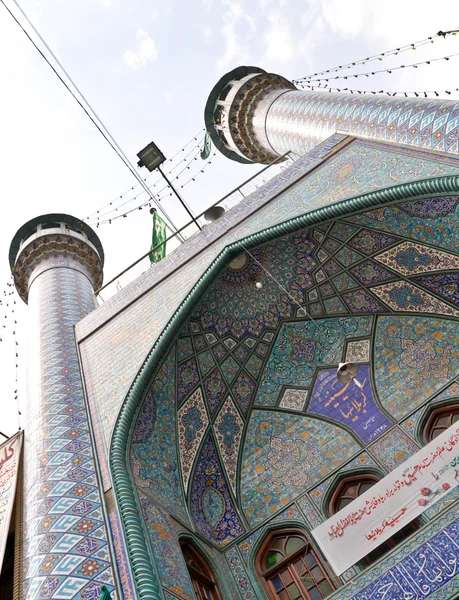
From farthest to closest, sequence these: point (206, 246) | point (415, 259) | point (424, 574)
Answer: point (206, 246) < point (415, 259) < point (424, 574)

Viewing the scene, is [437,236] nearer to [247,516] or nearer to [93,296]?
[247,516]

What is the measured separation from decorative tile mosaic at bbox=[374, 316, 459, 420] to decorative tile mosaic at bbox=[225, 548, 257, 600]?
67.9 inches

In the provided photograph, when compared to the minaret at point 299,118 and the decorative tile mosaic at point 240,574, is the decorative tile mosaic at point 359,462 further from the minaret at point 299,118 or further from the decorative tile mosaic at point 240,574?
the minaret at point 299,118

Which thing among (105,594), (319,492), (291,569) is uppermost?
(319,492)

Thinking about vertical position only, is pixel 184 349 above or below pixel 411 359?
above

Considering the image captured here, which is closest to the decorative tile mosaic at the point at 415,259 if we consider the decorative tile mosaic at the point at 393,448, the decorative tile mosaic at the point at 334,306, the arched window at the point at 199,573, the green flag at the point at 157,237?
the decorative tile mosaic at the point at 334,306

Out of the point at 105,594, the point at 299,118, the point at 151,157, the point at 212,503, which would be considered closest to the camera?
the point at 105,594

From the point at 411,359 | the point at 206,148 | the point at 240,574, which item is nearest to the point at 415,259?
the point at 411,359

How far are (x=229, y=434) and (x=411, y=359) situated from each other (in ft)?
5.79

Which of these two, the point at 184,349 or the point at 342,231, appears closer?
the point at 342,231

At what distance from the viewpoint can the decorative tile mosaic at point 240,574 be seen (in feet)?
14.5

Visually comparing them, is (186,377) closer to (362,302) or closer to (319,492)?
(319,492)

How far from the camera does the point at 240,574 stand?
4574 mm

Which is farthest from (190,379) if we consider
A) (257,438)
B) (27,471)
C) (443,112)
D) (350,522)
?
(443,112)
